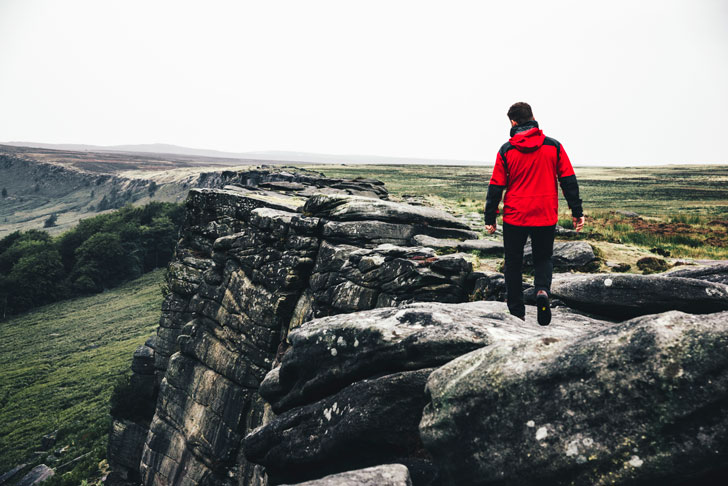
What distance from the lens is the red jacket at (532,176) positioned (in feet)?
25.9

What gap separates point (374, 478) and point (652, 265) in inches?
631

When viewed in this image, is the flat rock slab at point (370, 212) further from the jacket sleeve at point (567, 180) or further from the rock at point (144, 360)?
the rock at point (144, 360)

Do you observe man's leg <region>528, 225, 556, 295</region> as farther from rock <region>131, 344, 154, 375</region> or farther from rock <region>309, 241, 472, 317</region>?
rock <region>131, 344, 154, 375</region>

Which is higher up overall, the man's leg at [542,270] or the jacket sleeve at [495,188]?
the jacket sleeve at [495,188]

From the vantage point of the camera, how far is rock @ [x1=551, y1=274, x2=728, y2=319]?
29.2 feet

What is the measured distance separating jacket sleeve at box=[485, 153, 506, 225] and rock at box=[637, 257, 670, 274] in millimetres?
11981

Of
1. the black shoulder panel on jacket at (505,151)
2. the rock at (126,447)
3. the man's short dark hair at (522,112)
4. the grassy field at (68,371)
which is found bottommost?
the grassy field at (68,371)

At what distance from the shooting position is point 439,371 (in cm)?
725

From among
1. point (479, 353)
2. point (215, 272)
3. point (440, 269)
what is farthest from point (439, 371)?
point (215, 272)

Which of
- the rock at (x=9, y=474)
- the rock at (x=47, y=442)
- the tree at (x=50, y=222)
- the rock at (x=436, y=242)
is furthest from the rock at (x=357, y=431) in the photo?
the tree at (x=50, y=222)

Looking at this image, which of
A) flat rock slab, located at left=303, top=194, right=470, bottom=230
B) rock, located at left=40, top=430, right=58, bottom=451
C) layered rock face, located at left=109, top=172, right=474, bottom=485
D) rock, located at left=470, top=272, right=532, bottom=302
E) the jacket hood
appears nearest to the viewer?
the jacket hood

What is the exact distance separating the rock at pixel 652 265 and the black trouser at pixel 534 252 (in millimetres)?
10626

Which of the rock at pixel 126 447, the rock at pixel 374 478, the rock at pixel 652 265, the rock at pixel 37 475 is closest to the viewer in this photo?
the rock at pixel 374 478

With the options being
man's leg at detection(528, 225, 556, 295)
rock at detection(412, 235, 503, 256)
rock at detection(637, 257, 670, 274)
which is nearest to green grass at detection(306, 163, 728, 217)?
rock at detection(637, 257, 670, 274)
